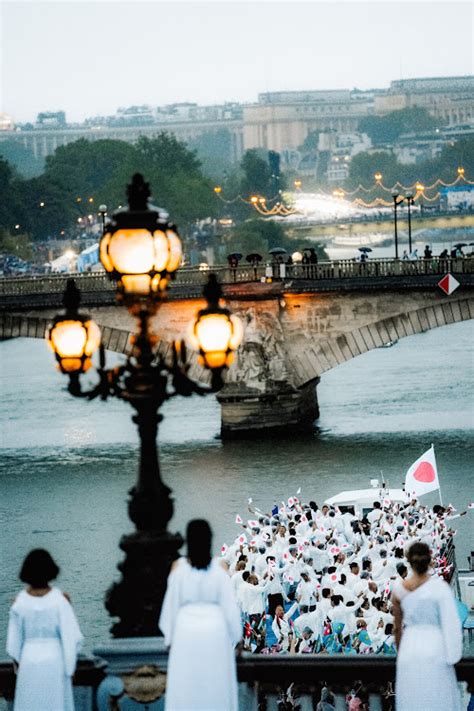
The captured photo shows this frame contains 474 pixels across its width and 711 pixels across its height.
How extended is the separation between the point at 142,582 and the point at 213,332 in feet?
4.43

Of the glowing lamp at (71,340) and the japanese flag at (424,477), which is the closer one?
the glowing lamp at (71,340)

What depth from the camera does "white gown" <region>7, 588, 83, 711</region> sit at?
9.51 metres

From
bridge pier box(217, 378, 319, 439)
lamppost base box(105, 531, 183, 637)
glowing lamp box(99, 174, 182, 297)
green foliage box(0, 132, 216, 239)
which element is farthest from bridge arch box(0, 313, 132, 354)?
green foliage box(0, 132, 216, 239)

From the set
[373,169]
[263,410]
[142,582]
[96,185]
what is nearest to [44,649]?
[142,582]

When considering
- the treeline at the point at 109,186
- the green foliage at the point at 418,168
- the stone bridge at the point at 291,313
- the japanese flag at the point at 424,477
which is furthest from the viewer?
the green foliage at the point at 418,168

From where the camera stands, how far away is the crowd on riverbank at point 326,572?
18297mm

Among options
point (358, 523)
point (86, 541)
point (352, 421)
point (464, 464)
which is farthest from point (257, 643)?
point (352, 421)

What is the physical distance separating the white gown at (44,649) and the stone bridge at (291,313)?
34080 millimetres

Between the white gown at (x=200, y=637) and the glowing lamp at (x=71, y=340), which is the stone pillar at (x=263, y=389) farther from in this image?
the white gown at (x=200, y=637)

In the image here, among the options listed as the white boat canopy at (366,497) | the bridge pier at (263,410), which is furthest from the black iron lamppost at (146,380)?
the bridge pier at (263,410)

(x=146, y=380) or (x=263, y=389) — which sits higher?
(x=263, y=389)

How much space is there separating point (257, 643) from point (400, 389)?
3128 centimetres

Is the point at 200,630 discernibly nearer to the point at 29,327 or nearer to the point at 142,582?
the point at 142,582

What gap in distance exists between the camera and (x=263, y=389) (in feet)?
145
